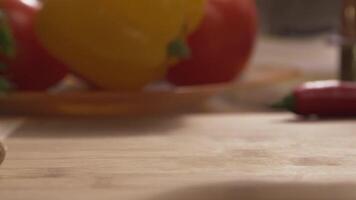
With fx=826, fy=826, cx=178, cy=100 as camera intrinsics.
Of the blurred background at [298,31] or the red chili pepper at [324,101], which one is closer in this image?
the red chili pepper at [324,101]

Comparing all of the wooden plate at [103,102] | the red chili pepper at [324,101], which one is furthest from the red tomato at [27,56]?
the red chili pepper at [324,101]

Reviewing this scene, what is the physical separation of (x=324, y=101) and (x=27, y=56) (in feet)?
0.84

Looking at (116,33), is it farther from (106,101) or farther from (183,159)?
(183,159)

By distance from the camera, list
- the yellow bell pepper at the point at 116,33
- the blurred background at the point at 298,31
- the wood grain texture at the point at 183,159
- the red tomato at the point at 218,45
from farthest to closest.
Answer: the blurred background at the point at 298,31, the red tomato at the point at 218,45, the yellow bell pepper at the point at 116,33, the wood grain texture at the point at 183,159

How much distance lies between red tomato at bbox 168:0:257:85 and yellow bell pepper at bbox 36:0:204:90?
0.07 meters

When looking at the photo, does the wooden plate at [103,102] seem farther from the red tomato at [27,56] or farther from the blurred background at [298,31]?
the blurred background at [298,31]

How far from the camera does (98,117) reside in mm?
677

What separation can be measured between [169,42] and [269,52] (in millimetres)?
692

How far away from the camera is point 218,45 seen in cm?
75

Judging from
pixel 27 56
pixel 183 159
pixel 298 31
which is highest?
pixel 298 31

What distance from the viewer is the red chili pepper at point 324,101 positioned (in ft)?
2.14

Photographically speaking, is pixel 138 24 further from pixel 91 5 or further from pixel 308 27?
pixel 308 27

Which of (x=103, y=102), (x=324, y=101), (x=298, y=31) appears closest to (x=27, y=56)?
(x=103, y=102)

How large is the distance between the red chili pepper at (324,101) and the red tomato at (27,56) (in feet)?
0.71
